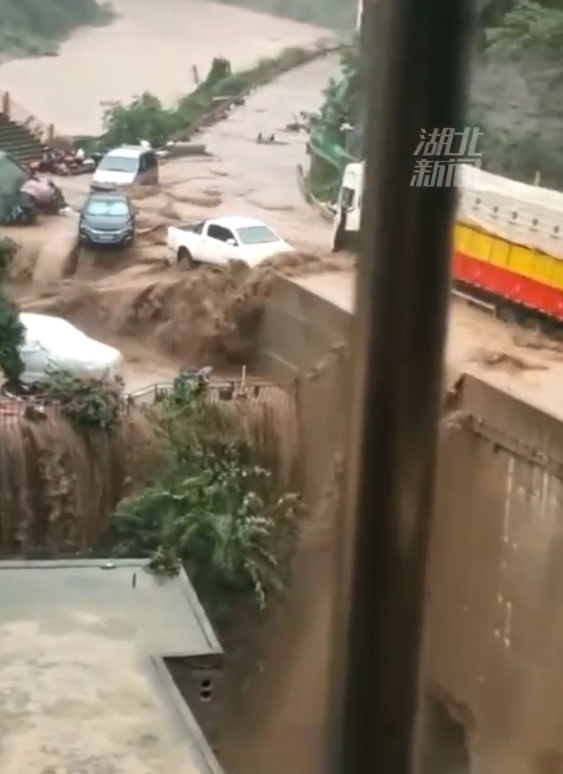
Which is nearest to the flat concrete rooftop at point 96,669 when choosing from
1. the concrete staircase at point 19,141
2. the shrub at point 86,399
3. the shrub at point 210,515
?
the shrub at point 210,515

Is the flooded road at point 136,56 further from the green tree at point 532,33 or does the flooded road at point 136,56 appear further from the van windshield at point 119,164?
the green tree at point 532,33

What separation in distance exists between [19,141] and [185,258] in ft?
1.05

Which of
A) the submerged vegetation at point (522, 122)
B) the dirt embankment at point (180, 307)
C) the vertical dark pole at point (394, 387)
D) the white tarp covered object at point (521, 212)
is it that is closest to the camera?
the vertical dark pole at point (394, 387)

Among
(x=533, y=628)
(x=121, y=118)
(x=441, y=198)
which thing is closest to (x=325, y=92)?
(x=121, y=118)

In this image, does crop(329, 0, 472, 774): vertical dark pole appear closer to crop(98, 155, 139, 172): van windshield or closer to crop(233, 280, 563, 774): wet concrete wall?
crop(233, 280, 563, 774): wet concrete wall

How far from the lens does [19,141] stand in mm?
1744

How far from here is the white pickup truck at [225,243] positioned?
1.86m

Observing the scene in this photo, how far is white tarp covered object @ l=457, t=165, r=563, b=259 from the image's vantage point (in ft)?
4.99

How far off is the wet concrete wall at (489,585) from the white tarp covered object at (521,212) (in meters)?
0.24

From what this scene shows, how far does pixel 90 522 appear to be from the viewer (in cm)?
178

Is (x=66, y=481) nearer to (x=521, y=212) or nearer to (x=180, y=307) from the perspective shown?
(x=180, y=307)

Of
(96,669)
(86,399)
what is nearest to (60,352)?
(86,399)

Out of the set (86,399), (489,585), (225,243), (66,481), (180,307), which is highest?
(225,243)

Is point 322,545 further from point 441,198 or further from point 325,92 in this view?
point 441,198
